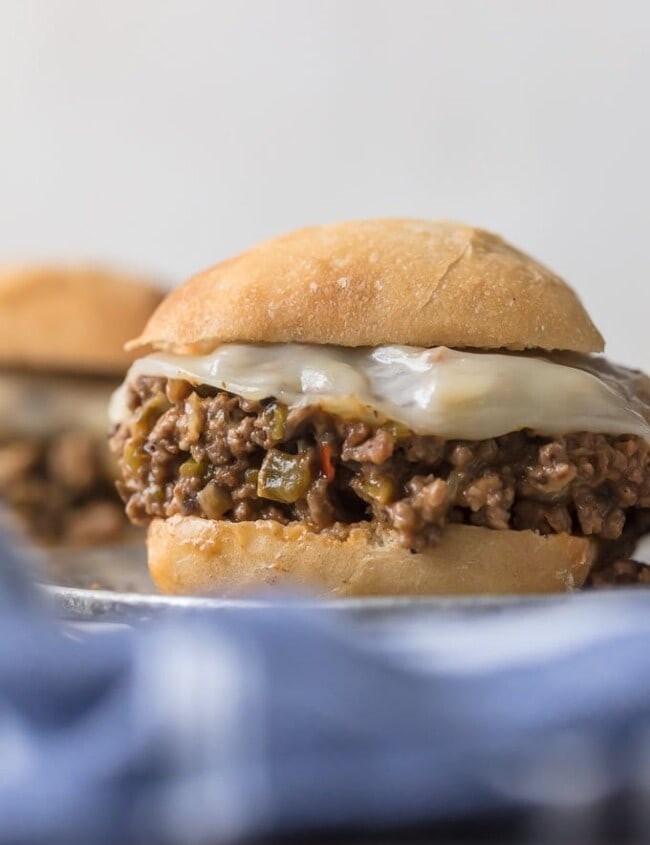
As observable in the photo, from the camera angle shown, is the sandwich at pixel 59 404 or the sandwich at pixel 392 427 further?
the sandwich at pixel 59 404

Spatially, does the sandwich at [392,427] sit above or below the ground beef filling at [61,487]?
above

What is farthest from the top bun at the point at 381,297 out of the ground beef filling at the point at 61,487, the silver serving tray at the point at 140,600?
the ground beef filling at the point at 61,487

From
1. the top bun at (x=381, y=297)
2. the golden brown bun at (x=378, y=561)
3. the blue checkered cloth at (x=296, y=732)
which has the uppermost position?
the top bun at (x=381, y=297)

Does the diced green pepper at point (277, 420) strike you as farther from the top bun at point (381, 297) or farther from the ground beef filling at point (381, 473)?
the top bun at point (381, 297)

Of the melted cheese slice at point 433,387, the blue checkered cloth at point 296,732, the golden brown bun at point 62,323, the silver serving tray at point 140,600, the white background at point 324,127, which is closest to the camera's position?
the blue checkered cloth at point 296,732

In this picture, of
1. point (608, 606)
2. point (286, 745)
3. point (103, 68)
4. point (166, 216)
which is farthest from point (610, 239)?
point (286, 745)

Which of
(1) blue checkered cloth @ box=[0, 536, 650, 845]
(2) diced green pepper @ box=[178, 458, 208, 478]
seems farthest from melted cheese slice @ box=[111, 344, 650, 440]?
(1) blue checkered cloth @ box=[0, 536, 650, 845]

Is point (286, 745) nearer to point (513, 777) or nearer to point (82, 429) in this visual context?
point (513, 777)
